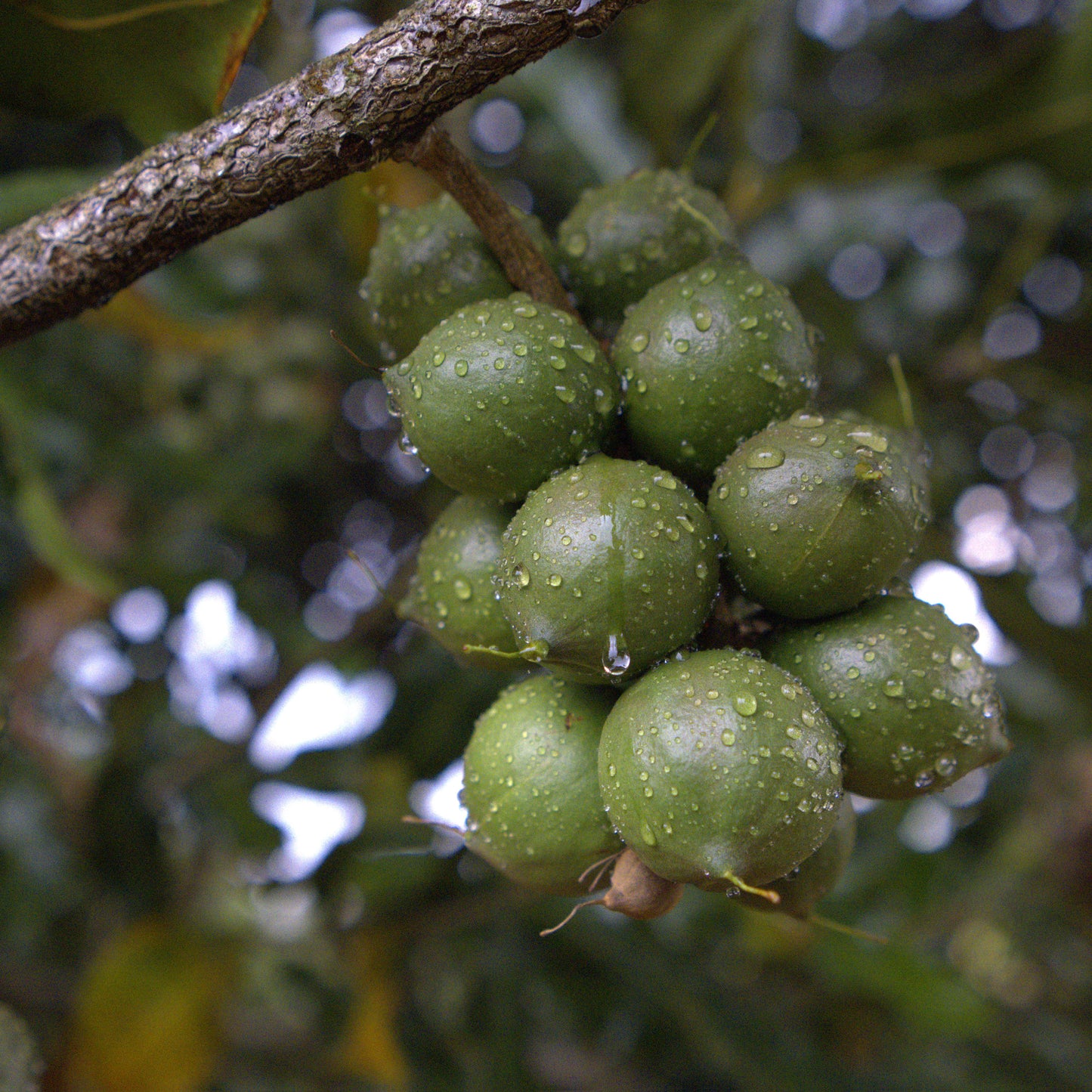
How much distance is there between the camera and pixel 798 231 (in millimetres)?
2984

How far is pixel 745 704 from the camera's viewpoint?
0.96 m

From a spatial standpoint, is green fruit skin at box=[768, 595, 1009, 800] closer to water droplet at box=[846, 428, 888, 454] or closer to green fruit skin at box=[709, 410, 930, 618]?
green fruit skin at box=[709, 410, 930, 618]

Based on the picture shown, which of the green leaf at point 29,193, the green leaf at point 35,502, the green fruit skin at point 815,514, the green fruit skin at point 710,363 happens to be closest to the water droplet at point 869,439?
the green fruit skin at point 815,514

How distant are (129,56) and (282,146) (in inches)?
26.2

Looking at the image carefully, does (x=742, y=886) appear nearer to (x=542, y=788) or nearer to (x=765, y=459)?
(x=542, y=788)

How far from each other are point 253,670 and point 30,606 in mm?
773

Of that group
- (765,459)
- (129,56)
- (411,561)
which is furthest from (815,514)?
(411,561)

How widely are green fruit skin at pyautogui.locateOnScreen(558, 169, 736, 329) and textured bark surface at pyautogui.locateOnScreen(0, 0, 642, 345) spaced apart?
34 centimetres

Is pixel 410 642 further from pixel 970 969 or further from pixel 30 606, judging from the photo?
pixel 970 969

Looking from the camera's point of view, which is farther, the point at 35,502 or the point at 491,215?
the point at 35,502

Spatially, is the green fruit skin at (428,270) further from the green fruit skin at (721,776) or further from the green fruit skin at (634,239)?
the green fruit skin at (721,776)

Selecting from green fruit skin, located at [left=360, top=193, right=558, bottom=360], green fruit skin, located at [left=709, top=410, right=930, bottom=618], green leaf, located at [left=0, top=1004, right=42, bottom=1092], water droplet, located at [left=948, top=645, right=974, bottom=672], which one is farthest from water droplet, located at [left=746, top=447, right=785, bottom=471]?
green leaf, located at [left=0, top=1004, right=42, bottom=1092]

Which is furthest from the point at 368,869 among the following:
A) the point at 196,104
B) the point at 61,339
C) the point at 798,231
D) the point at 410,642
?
the point at 798,231

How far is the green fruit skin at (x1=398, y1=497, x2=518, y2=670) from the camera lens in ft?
3.94
